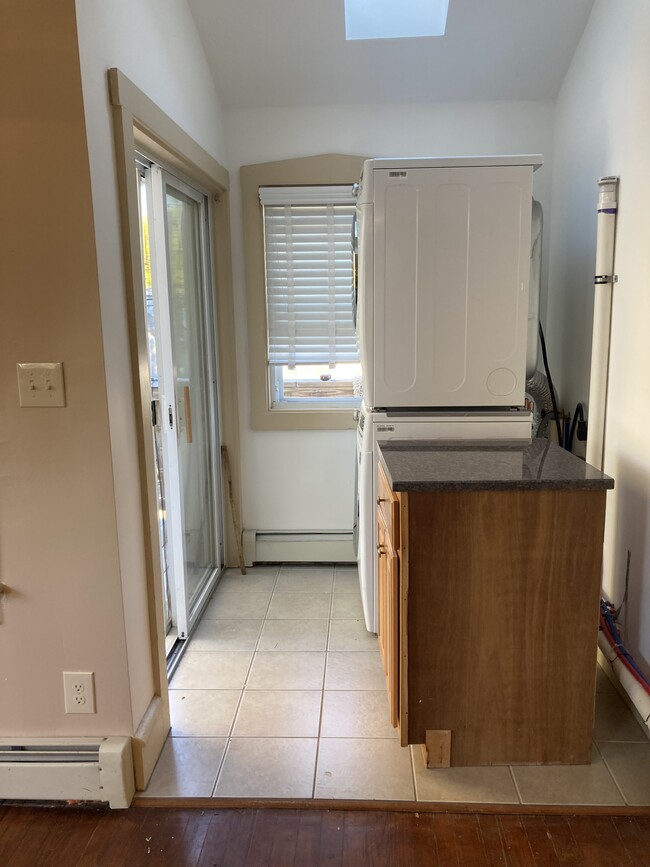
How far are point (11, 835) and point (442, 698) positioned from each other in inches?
48.1

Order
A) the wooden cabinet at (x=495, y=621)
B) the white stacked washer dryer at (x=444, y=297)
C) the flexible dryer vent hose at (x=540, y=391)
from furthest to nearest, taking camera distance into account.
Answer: the flexible dryer vent hose at (x=540, y=391), the white stacked washer dryer at (x=444, y=297), the wooden cabinet at (x=495, y=621)

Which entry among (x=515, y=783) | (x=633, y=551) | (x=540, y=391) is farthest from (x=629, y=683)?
(x=540, y=391)

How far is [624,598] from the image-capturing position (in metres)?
2.16

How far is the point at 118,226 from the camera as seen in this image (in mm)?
1712

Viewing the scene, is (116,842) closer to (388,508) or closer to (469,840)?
(469,840)

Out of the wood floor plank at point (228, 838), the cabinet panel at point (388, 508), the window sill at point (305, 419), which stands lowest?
the wood floor plank at point (228, 838)

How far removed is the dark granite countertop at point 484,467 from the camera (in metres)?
1.68

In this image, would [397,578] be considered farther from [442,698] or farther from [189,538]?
[189,538]

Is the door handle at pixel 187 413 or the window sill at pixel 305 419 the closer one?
the door handle at pixel 187 413

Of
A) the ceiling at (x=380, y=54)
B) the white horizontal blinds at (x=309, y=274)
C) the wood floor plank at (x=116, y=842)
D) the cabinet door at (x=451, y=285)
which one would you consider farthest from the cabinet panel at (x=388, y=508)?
the ceiling at (x=380, y=54)

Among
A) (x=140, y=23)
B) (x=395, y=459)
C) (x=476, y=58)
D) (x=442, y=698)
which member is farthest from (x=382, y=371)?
(x=476, y=58)

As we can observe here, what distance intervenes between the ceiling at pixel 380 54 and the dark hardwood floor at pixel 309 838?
9.34 feet

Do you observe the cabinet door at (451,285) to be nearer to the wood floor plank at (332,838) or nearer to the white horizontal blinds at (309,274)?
the white horizontal blinds at (309,274)

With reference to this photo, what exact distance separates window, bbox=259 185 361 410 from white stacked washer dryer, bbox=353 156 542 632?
722 millimetres
